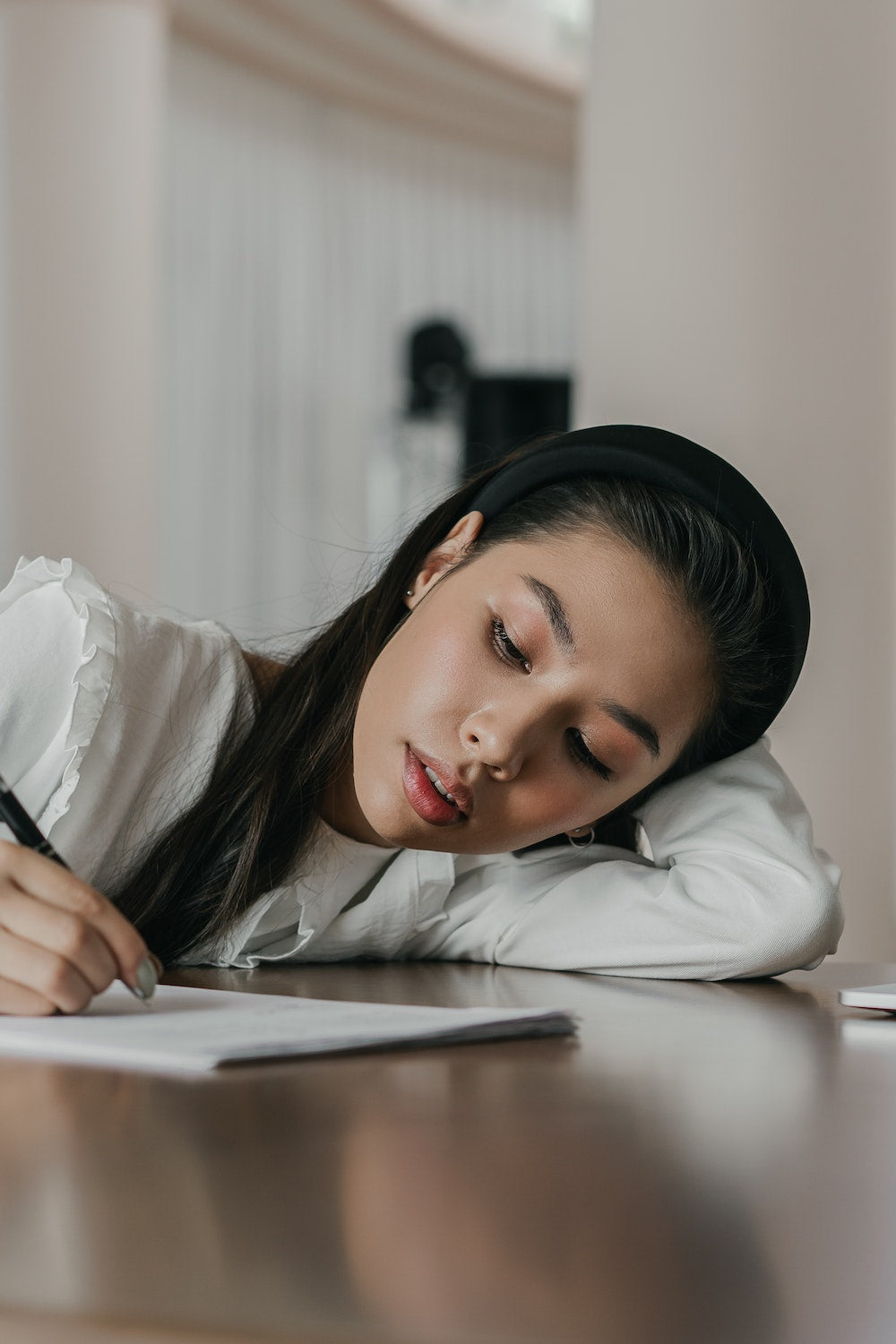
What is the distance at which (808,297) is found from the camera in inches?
86.5

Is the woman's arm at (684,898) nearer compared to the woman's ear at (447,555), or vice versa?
the woman's arm at (684,898)

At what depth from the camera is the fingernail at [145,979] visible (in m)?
0.67

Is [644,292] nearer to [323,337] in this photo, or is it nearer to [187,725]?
[187,725]

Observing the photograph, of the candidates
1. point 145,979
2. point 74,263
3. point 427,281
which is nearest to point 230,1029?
point 145,979

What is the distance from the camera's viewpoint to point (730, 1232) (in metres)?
0.39

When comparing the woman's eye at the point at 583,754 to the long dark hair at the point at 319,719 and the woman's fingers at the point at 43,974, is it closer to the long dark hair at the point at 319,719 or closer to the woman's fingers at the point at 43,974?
the long dark hair at the point at 319,719

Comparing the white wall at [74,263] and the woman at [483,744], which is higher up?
the white wall at [74,263]

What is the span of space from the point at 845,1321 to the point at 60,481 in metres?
4.30

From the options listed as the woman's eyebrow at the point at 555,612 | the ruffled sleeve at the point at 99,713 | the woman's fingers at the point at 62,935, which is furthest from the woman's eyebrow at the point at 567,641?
the woman's fingers at the point at 62,935

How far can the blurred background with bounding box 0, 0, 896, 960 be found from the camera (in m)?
2.20

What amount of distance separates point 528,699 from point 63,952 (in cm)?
48

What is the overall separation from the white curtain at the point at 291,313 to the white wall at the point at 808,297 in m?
2.92

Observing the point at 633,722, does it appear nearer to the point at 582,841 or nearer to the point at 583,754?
the point at 583,754

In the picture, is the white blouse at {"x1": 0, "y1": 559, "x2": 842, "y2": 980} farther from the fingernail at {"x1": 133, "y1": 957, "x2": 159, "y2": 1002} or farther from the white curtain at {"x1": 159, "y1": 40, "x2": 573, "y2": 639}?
the white curtain at {"x1": 159, "y1": 40, "x2": 573, "y2": 639}
